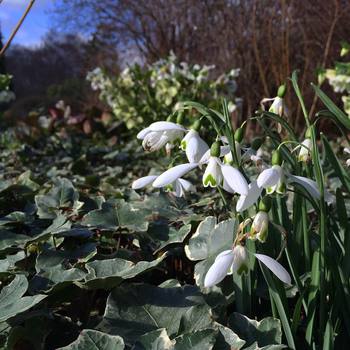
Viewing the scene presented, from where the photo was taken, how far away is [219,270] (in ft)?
2.70

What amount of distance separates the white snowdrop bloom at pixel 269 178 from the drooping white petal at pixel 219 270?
0.13 m

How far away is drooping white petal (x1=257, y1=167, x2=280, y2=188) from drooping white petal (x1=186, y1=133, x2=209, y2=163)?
0.50ft

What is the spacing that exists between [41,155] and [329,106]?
360 cm

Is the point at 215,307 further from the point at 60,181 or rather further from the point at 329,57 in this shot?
the point at 329,57

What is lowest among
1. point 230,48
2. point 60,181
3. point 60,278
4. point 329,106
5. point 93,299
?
point 93,299

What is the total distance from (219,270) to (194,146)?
0.24 m

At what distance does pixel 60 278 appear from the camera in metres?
1.04

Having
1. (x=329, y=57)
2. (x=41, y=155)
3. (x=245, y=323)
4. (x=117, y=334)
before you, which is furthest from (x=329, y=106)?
(x=329, y=57)

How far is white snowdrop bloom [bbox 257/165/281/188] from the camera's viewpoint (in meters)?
0.82

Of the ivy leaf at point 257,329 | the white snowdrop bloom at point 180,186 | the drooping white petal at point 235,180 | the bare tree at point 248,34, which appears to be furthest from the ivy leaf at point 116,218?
the bare tree at point 248,34

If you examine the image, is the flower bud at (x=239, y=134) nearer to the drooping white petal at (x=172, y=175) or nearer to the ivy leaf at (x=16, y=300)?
the drooping white petal at (x=172, y=175)

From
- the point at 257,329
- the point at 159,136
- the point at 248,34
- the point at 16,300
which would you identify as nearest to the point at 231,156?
the point at 159,136

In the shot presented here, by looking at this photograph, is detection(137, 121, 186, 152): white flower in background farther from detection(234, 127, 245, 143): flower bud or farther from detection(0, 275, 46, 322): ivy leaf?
detection(0, 275, 46, 322): ivy leaf

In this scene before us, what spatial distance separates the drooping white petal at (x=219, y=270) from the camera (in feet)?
2.68
